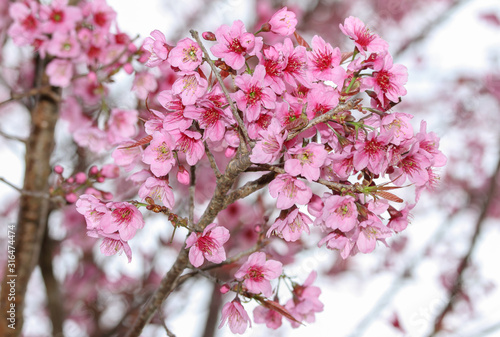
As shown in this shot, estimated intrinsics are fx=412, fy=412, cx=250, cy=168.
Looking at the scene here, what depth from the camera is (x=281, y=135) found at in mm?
1010

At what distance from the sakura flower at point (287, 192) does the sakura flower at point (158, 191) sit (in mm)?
299

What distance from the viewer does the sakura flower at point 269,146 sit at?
1006 mm

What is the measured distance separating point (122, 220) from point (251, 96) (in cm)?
50

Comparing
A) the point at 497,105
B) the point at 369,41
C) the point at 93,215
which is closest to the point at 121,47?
the point at 93,215

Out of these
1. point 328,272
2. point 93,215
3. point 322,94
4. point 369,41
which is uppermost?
point 328,272

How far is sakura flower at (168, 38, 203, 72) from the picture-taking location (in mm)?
1119

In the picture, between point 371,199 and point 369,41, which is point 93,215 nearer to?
point 371,199

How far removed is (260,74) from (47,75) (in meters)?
1.84

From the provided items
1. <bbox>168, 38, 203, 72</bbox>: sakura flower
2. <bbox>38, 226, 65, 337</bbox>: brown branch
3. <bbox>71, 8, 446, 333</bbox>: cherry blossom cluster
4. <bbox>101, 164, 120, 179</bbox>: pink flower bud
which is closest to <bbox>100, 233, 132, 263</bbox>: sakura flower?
<bbox>71, 8, 446, 333</bbox>: cherry blossom cluster

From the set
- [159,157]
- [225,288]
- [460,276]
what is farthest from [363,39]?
[460,276]

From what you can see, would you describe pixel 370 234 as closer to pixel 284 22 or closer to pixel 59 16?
pixel 284 22

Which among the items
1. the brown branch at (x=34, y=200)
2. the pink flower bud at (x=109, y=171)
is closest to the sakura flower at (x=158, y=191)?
the pink flower bud at (x=109, y=171)

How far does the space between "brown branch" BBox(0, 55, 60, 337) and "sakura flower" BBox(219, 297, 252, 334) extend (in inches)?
47.5

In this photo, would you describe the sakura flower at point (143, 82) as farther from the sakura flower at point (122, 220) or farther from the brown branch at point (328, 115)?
the brown branch at point (328, 115)
